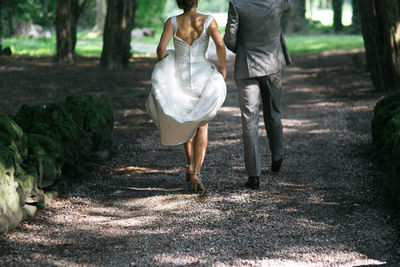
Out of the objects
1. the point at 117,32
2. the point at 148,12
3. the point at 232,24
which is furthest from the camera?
the point at 148,12

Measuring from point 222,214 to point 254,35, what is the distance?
2209mm

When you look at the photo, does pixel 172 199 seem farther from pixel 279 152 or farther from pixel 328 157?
pixel 328 157

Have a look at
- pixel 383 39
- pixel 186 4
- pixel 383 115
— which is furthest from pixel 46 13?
pixel 186 4

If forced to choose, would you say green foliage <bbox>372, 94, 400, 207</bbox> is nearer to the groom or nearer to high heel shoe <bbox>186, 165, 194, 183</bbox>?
the groom

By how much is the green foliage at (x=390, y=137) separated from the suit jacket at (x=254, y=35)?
1.59 m

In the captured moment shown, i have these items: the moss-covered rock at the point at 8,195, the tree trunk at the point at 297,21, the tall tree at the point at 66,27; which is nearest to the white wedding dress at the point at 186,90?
the moss-covered rock at the point at 8,195

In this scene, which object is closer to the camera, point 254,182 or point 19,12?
point 254,182

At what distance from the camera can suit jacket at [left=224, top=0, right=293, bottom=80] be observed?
6723 millimetres

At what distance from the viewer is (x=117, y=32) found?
1934 cm

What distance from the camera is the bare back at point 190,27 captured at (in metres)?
6.56

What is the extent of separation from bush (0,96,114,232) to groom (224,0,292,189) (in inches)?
86.1

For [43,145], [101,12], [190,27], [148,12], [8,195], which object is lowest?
[148,12]

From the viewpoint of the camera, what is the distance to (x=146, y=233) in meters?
5.32

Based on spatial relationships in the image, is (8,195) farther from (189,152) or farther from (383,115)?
(383,115)
